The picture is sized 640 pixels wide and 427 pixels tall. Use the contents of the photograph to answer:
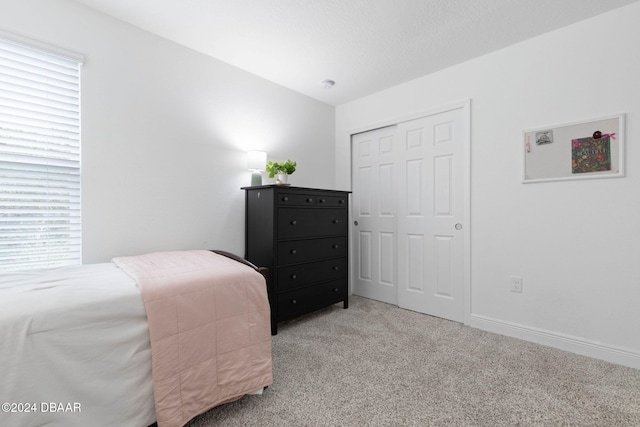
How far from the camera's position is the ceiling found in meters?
1.96

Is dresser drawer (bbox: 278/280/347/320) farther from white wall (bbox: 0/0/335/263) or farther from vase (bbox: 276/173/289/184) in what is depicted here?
vase (bbox: 276/173/289/184)

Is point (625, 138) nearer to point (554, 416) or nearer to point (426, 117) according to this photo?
point (426, 117)

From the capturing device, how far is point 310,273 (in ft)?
8.96

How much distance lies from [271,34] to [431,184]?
198 centimetres

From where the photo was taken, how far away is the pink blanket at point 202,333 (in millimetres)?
1268

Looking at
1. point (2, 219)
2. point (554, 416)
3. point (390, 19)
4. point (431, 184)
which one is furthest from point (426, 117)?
point (2, 219)

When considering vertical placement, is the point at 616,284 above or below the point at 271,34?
below

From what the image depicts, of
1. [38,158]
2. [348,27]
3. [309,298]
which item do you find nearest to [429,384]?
[309,298]

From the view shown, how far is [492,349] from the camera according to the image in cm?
A: 220

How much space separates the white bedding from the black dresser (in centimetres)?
123

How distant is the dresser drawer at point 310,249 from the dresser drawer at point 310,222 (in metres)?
0.06

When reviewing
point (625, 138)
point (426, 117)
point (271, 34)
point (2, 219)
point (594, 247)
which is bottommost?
point (594, 247)

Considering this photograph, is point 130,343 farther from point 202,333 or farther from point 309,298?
point 309,298

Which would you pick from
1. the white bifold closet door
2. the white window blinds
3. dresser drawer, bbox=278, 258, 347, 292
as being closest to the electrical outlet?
the white bifold closet door
